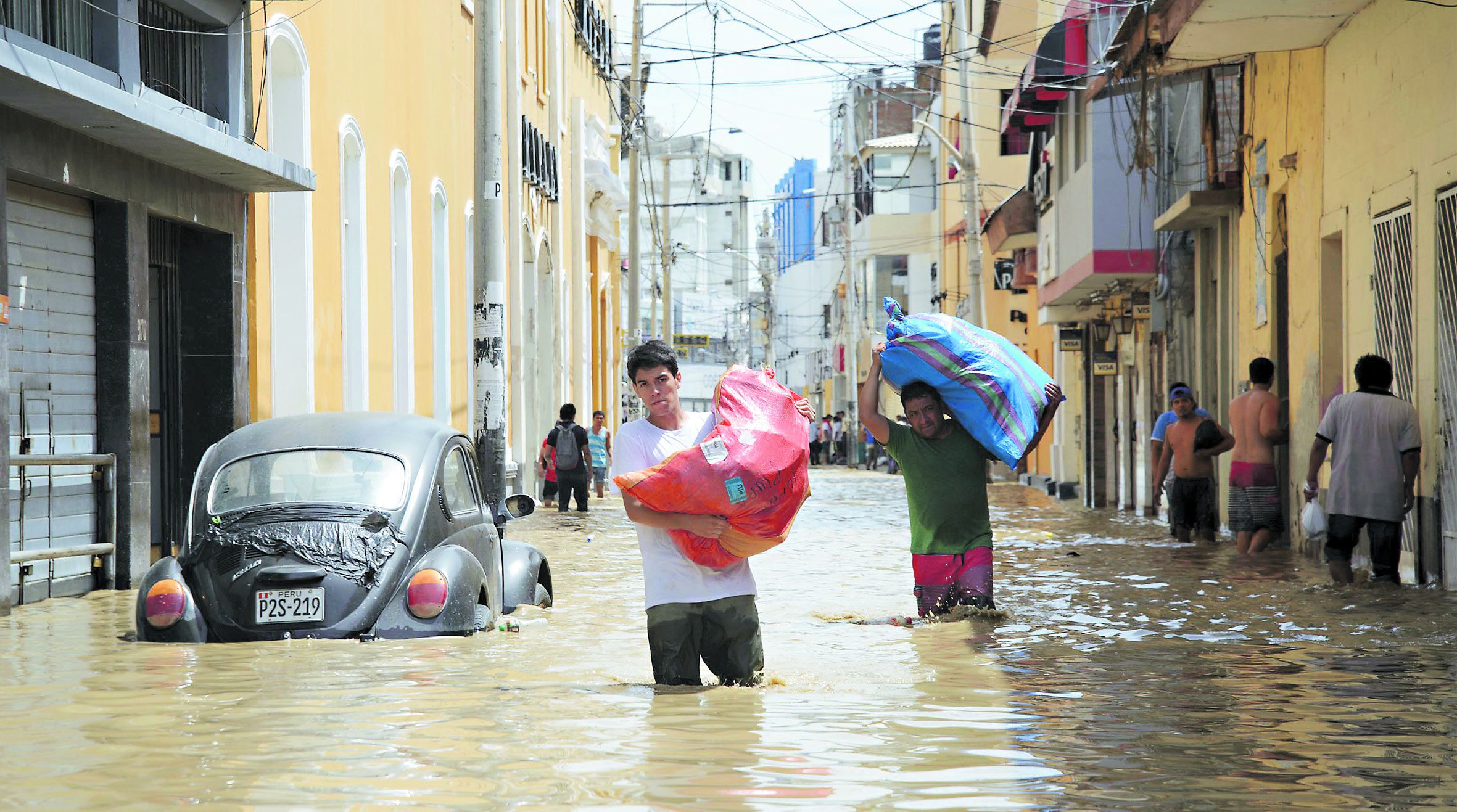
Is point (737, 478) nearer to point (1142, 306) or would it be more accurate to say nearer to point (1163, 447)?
point (1163, 447)

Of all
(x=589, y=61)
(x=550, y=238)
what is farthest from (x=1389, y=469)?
(x=589, y=61)

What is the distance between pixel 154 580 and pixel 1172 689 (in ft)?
16.4

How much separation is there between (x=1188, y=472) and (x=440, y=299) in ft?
33.2

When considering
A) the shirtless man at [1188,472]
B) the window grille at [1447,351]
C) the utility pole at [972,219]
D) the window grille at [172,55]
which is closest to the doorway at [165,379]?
the window grille at [172,55]

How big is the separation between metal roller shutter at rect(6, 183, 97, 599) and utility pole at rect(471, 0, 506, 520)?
3.78 m

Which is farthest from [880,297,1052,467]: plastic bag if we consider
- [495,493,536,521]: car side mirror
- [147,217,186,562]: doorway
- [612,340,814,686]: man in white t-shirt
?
[147,217,186,562]: doorway

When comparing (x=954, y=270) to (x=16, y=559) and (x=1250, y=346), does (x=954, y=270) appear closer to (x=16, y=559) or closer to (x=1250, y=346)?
(x=1250, y=346)

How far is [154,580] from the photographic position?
870 centimetres

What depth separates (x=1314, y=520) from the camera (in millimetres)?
12820

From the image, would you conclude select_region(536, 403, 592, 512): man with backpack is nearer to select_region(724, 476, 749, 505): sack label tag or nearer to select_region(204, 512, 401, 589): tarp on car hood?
select_region(204, 512, 401, 589): tarp on car hood

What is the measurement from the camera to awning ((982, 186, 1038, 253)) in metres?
32.3

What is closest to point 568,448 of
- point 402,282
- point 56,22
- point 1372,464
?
point 402,282

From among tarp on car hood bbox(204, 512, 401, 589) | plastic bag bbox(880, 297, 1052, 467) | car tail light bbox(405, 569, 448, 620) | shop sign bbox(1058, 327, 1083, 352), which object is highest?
shop sign bbox(1058, 327, 1083, 352)

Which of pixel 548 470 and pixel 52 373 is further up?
pixel 52 373
